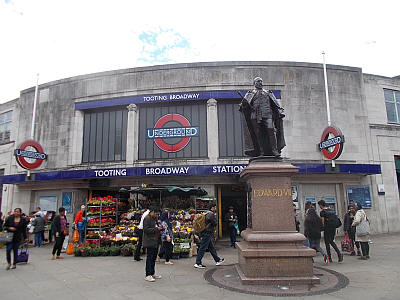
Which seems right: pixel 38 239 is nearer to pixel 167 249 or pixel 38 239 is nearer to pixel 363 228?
pixel 167 249

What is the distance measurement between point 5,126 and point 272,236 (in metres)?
21.8

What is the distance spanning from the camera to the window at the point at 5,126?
20.6 m

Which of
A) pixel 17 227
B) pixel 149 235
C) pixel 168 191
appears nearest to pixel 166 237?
pixel 149 235

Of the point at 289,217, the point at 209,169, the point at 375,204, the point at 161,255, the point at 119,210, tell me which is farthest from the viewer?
the point at 375,204

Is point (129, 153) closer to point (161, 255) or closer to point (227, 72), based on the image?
point (227, 72)

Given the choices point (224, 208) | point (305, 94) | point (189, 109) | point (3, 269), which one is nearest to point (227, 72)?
point (189, 109)

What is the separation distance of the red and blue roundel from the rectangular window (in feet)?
6.02

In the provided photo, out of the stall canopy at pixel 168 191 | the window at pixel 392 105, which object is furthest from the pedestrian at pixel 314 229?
the window at pixel 392 105

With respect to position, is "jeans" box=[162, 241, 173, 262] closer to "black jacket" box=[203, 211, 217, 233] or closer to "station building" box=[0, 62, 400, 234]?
"black jacket" box=[203, 211, 217, 233]

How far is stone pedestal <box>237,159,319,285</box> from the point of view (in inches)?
239

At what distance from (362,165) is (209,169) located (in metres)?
8.23

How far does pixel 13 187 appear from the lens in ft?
62.1

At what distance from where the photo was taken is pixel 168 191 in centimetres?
1384

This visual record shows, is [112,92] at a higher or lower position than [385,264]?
higher
